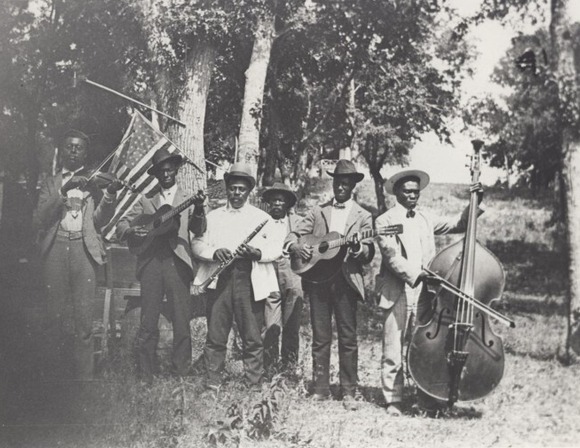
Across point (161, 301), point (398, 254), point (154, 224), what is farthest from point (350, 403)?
point (154, 224)

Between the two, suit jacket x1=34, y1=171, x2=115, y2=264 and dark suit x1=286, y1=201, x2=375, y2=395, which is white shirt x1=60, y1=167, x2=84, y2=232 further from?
dark suit x1=286, y1=201, x2=375, y2=395

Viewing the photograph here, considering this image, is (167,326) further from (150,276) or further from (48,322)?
(48,322)

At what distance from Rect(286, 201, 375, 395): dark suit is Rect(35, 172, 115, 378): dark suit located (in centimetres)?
161

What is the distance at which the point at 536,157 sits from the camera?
7051mm

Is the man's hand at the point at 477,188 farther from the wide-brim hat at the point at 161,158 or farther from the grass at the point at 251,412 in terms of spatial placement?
the wide-brim hat at the point at 161,158

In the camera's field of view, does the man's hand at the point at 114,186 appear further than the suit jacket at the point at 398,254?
Yes

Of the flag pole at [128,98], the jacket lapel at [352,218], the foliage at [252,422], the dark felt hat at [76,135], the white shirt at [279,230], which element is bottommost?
the foliage at [252,422]

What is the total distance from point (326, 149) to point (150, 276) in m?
2.01

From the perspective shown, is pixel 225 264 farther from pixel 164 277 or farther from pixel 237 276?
pixel 164 277

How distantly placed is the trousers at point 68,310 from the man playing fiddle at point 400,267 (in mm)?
2302

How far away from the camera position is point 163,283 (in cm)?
499

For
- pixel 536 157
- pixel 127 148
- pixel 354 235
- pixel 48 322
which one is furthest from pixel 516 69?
pixel 48 322

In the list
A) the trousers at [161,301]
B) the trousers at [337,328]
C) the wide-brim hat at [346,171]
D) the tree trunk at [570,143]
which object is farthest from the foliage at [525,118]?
the trousers at [161,301]

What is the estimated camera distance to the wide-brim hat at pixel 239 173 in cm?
496
